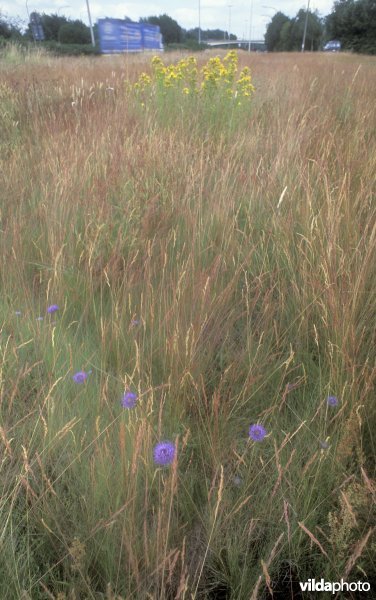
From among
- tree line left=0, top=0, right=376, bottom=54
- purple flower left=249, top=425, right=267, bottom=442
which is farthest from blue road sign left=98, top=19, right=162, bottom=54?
purple flower left=249, top=425, right=267, bottom=442

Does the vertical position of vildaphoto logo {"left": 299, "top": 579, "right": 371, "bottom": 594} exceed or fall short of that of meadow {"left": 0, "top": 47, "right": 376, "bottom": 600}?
it falls short

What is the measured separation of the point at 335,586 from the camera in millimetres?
864

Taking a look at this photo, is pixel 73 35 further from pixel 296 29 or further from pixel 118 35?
pixel 296 29

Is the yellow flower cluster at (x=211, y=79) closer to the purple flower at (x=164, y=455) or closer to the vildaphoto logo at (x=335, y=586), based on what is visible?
the purple flower at (x=164, y=455)

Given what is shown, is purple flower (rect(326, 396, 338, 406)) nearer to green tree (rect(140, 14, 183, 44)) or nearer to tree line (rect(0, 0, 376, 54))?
tree line (rect(0, 0, 376, 54))

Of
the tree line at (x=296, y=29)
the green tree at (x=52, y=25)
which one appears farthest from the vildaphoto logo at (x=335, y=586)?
the green tree at (x=52, y=25)

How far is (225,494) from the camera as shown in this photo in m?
0.96

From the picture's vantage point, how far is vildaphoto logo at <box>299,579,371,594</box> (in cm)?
86

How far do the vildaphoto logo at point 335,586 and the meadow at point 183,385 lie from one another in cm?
2

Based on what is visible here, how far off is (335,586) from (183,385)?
0.55m

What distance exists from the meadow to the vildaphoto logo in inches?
0.7

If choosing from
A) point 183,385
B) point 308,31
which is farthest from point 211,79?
point 308,31

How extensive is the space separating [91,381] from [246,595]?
682mm

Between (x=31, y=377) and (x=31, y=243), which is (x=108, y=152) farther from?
(x=31, y=377)
